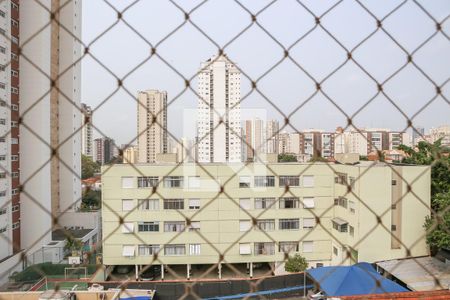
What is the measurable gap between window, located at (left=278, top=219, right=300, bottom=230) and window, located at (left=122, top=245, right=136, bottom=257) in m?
2.49

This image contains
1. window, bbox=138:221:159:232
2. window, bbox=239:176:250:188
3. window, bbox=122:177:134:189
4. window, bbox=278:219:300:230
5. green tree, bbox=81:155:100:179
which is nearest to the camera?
window, bbox=122:177:134:189

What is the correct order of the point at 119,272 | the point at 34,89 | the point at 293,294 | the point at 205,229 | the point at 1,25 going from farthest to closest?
the point at 34,89
the point at 1,25
the point at 119,272
the point at 205,229
the point at 293,294

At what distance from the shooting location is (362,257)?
19.6 ft

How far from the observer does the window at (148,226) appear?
21.1 feet

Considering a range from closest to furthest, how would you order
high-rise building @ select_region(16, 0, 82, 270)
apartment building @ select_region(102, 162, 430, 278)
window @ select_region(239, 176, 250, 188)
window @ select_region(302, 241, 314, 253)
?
apartment building @ select_region(102, 162, 430, 278) → window @ select_region(239, 176, 250, 188) → window @ select_region(302, 241, 314, 253) → high-rise building @ select_region(16, 0, 82, 270)

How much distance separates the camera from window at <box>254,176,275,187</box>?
657 centimetres

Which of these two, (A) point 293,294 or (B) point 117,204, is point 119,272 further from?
(A) point 293,294

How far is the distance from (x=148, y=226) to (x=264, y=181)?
2.05 m

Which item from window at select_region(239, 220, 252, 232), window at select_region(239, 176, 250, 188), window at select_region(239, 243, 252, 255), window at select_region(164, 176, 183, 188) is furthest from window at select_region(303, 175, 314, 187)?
window at select_region(164, 176, 183, 188)

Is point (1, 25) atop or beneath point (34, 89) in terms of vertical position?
atop

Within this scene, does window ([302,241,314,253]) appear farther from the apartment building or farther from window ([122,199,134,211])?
window ([122,199,134,211])

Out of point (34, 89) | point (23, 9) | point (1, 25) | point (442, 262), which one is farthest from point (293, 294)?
point (23, 9)

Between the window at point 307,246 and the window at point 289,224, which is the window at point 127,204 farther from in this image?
the window at point 307,246

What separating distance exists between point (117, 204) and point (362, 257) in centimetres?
388
